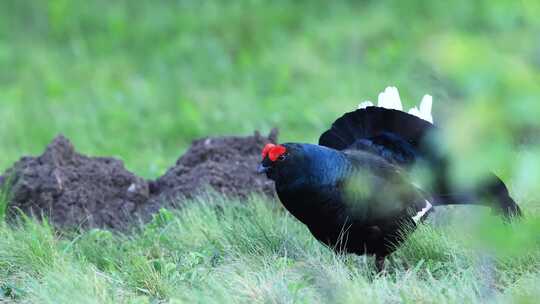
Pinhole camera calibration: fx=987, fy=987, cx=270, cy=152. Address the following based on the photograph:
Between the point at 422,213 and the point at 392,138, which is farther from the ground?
the point at 392,138

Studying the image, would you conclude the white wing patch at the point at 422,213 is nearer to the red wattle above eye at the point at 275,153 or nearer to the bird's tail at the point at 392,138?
the bird's tail at the point at 392,138

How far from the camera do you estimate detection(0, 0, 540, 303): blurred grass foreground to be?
2461 millimetres

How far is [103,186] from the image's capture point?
6.81 metres

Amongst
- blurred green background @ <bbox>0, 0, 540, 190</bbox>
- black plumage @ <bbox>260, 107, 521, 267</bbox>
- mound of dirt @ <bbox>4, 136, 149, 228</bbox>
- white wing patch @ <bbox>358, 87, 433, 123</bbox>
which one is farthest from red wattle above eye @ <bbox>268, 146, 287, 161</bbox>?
blurred green background @ <bbox>0, 0, 540, 190</bbox>

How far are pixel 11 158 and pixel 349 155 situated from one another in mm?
4900

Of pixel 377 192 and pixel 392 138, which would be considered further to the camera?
pixel 392 138

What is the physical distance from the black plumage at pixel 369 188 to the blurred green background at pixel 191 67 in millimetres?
1624

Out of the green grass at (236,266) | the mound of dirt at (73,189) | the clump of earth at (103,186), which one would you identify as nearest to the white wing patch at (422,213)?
the green grass at (236,266)

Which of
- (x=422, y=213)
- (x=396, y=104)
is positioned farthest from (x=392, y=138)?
(x=422, y=213)

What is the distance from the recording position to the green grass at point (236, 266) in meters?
4.43

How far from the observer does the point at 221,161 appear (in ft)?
23.7

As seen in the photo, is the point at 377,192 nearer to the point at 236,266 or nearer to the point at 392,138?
the point at 392,138

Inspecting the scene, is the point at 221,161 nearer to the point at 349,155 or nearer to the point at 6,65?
the point at 349,155

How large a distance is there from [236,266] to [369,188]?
2.67 ft
